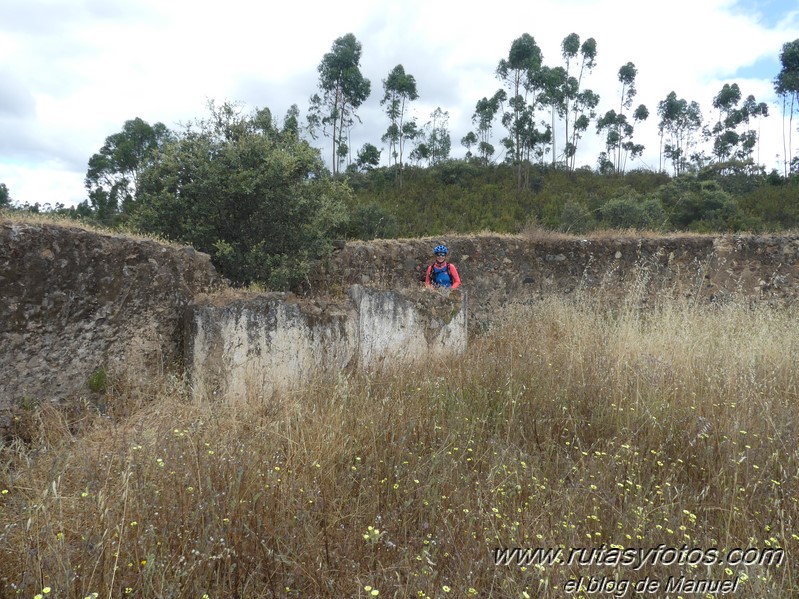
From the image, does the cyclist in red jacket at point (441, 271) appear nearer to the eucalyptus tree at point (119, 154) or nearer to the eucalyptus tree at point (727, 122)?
the eucalyptus tree at point (119, 154)

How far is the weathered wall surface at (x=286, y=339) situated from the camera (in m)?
4.18

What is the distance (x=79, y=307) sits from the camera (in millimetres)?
3785

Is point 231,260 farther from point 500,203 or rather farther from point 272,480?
point 500,203

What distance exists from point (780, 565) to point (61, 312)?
4.34m

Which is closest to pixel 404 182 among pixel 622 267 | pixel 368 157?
pixel 368 157

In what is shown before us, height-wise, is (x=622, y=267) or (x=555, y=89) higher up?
(x=555, y=89)

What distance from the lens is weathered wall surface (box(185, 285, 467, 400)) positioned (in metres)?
4.18

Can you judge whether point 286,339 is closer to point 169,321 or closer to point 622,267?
point 169,321

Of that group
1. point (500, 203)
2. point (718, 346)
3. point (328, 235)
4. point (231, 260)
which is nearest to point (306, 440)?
point (231, 260)

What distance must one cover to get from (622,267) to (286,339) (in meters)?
6.63

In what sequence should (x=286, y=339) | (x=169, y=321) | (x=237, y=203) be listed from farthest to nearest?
(x=237, y=203)
(x=286, y=339)
(x=169, y=321)

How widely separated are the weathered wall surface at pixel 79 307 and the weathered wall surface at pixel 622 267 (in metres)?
4.69

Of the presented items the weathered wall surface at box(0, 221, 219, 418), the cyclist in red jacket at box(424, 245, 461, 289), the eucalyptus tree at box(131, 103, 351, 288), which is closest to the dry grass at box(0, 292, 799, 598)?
the weathered wall surface at box(0, 221, 219, 418)

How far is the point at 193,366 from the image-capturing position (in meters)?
4.16
